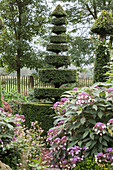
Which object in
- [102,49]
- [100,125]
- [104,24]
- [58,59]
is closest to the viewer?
[100,125]

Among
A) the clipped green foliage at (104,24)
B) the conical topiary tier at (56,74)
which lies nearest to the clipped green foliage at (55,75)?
the conical topiary tier at (56,74)

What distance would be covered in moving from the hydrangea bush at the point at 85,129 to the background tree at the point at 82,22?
9.46 m

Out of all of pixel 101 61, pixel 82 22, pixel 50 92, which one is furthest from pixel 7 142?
pixel 82 22

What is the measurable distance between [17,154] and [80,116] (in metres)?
1.18

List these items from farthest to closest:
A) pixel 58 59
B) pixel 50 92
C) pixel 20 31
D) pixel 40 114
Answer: pixel 20 31
pixel 58 59
pixel 50 92
pixel 40 114

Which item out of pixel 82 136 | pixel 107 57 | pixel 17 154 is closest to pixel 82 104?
pixel 82 136

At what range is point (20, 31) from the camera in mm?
11641

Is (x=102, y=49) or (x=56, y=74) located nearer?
(x=56, y=74)

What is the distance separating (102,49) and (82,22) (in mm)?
7379

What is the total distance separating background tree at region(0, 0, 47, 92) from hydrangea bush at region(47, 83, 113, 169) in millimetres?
8195

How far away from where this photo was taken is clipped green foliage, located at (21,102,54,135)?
5.40m

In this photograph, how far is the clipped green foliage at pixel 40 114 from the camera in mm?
5398

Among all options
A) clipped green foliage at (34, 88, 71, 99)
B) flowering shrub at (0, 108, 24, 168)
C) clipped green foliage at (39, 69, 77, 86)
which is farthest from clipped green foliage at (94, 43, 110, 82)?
flowering shrub at (0, 108, 24, 168)

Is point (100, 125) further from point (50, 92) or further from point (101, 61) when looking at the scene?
point (101, 61)
